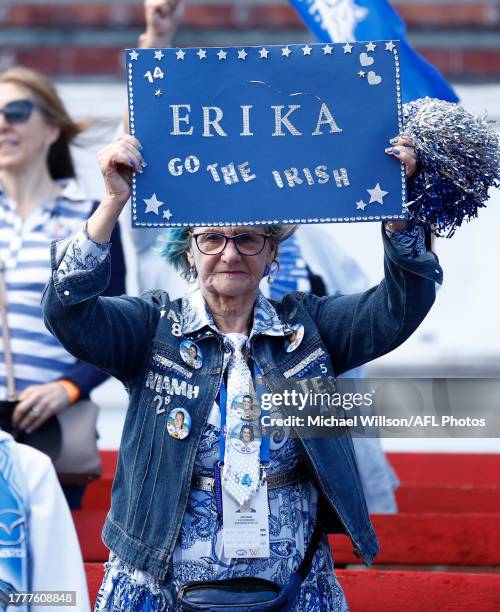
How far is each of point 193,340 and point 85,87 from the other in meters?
2.87

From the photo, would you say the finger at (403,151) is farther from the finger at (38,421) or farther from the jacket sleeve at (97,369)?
the finger at (38,421)

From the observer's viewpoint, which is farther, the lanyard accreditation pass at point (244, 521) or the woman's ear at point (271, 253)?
the woman's ear at point (271, 253)

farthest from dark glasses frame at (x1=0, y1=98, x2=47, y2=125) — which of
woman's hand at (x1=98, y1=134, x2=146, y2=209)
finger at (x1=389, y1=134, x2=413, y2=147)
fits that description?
finger at (x1=389, y1=134, x2=413, y2=147)

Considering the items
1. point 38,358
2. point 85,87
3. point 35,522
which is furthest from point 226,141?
point 85,87

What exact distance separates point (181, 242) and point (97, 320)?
367 millimetres

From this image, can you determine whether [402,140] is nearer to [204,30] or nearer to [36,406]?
[36,406]

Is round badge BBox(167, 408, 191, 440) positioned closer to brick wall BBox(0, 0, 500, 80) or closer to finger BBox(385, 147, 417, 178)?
finger BBox(385, 147, 417, 178)

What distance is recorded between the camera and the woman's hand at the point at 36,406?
396 cm

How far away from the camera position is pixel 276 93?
274 centimetres

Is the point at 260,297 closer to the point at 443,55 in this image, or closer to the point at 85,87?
the point at 85,87

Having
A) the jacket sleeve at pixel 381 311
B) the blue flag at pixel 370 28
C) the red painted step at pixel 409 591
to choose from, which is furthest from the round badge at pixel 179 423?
the blue flag at pixel 370 28

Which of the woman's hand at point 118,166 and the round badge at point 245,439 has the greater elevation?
the woman's hand at point 118,166

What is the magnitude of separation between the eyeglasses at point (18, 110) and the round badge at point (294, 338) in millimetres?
1775

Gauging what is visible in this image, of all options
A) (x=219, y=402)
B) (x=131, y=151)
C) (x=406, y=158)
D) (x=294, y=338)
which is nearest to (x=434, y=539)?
(x=294, y=338)
